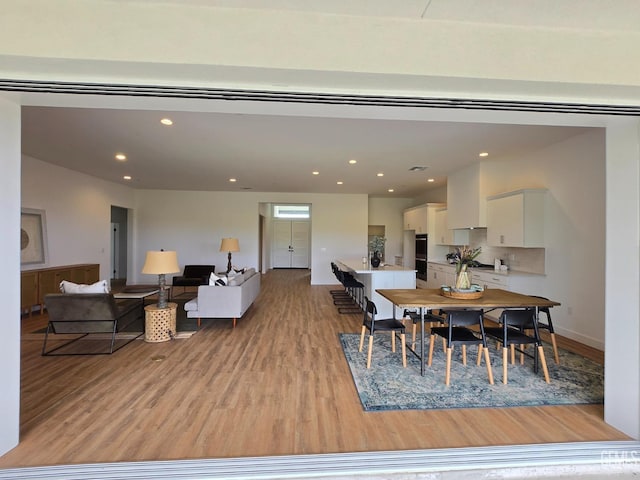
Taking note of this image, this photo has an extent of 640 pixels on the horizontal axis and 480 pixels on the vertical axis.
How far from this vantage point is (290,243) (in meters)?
13.2

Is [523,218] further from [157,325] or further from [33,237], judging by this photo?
[33,237]

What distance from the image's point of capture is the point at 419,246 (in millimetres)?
8117

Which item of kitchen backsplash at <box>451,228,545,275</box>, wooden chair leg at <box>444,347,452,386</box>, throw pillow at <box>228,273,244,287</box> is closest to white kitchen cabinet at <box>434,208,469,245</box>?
kitchen backsplash at <box>451,228,545,275</box>

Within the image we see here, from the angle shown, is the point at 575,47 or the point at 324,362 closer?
the point at 575,47

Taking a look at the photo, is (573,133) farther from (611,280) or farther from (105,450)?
(105,450)

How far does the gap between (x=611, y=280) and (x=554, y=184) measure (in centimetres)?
293

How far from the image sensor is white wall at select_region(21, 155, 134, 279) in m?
5.61

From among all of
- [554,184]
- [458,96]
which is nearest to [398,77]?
[458,96]

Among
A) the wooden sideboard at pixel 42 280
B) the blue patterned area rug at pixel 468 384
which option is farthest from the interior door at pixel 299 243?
the blue patterned area rug at pixel 468 384

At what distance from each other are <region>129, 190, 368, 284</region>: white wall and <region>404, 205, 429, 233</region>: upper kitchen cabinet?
1317 millimetres

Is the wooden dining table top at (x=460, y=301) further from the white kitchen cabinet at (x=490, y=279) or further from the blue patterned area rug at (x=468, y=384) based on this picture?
the white kitchen cabinet at (x=490, y=279)

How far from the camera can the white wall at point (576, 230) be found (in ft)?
12.6

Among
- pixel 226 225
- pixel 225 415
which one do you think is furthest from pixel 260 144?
pixel 226 225

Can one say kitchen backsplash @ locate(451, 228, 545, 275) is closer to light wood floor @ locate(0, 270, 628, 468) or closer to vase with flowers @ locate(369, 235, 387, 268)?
light wood floor @ locate(0, 270, 628, 468)
